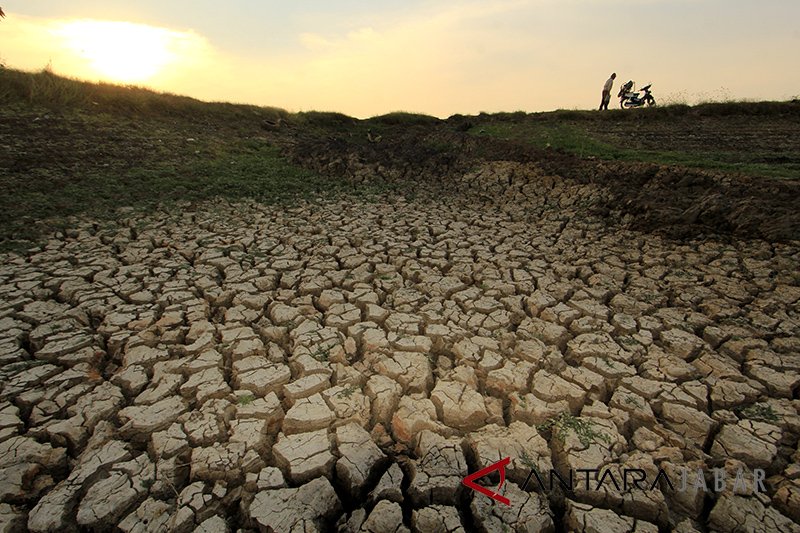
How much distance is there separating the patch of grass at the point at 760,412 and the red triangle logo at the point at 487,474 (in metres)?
1.28

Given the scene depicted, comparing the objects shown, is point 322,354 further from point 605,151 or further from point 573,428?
point 605,151

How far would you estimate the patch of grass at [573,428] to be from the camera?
183 centimetres

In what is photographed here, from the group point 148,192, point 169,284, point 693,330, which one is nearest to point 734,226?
point 693,330

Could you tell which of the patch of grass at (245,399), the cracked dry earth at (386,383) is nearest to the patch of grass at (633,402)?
the cracked dry earth at (386,383)

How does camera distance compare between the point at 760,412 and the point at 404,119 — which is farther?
the point at 404,119

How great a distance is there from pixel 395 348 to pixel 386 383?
0.34 m

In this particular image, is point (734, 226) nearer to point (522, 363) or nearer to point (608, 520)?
point (522, 363)

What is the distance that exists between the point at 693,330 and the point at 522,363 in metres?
1.27

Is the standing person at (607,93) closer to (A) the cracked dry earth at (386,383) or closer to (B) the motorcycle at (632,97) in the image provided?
(B) the motorcycle at (632,97)

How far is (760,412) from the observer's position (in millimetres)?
1965

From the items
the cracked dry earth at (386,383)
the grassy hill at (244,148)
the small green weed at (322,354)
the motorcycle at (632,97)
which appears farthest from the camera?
the motorcycle at (632,97)

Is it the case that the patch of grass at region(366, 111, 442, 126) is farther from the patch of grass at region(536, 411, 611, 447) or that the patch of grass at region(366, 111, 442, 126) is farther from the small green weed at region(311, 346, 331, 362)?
the patch of grass at region(536, 411, 611, 447)

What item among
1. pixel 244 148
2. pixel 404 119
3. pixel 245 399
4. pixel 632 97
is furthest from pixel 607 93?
pixel 245 399

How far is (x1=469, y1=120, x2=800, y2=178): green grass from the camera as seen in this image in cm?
458
